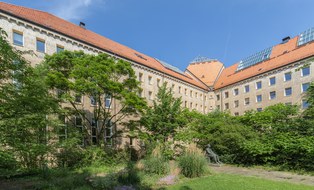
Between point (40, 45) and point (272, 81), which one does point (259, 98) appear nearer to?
point (272, 81)

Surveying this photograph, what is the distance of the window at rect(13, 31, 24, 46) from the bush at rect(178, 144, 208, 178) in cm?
1709

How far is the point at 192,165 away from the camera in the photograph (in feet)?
38.4

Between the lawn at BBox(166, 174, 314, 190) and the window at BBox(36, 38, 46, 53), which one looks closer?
the lawn at BBox(166, 174, 314, 190)

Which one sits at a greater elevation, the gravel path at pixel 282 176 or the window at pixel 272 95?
the window at pixel 272 95

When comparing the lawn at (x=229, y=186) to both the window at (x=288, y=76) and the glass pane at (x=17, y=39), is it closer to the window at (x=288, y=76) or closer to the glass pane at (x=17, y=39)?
the glass pane at (x=17, y=39)

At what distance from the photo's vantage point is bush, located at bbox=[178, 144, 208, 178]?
38.2 feet

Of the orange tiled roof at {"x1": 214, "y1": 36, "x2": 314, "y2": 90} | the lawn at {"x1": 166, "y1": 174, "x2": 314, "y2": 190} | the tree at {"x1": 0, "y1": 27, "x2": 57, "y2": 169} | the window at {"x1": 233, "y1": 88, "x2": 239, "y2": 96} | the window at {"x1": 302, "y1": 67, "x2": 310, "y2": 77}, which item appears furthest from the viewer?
the window at {"x1": 233, "y1": 88, "x2": 239, "y2": 96}

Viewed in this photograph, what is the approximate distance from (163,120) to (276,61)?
26.7 m

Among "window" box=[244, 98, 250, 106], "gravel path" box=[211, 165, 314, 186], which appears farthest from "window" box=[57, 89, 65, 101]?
"window" box=[244, 98, 250, 106]

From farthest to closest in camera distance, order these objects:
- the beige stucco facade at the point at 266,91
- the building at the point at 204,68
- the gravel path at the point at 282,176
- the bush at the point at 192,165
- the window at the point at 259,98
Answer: the window at the point at 259,98, the beige stucco facade at the point at 266,91, the building at the point at 204,68, the bush at the point at 192,165, the gravel path at the point at 282,176

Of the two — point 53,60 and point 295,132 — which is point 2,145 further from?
point 295,132

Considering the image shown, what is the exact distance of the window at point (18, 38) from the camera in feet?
64.2

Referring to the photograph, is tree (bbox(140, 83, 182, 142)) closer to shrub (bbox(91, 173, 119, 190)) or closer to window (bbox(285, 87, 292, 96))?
shrub (bbox(91, 173, 119, 190))

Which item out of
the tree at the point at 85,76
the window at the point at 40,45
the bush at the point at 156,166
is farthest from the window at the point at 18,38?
the bush at the point at 156,166
